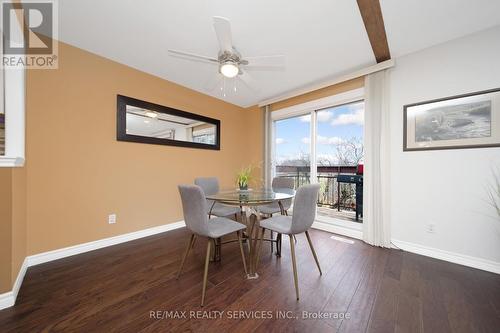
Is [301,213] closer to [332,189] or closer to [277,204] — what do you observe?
[277,204]

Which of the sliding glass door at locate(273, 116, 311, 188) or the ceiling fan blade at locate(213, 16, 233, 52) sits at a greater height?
the ceiling fan blade at locate(213, 16, 233, 52)

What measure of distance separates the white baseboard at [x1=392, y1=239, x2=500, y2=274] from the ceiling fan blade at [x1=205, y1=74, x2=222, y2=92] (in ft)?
11.6

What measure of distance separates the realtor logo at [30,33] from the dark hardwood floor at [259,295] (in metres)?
1.97

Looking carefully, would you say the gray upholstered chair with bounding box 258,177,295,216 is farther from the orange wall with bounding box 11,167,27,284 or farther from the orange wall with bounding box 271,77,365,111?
the orange wall with bounding box 11,167,27,284

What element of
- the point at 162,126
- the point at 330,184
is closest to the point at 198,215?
the point at 162,126

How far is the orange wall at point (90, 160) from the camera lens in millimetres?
1967

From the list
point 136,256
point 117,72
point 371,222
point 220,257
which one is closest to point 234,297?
point 220,257

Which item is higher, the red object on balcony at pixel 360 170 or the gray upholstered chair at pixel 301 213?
the red object on balcony at pixel 360 170

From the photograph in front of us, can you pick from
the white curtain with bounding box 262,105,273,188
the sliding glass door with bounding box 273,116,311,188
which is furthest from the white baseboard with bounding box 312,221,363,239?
the white curtain with bounding box 262,105,273,188

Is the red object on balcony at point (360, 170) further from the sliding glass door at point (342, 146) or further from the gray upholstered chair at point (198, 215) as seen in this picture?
the gray upholstered chair at point (198, 215)

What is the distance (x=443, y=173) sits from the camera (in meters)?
2.10

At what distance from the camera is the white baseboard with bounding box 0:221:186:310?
135 centimetres

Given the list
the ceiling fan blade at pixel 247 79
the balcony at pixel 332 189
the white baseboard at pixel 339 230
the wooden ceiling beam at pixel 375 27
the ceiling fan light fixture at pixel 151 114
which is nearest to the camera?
the wooden ceiling beam at pixel 375 27

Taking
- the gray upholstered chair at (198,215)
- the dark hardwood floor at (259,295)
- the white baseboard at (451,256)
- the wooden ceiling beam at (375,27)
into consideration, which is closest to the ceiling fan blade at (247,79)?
the wooden ceiling beam at (375,27)
